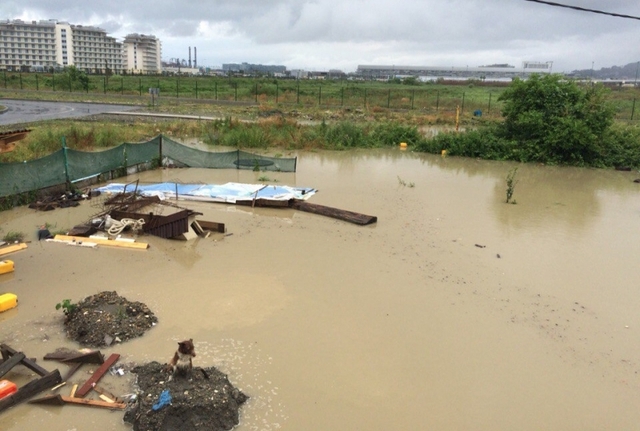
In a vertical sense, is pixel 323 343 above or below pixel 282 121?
below

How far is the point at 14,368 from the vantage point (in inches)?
219

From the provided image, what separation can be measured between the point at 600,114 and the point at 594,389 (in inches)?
730

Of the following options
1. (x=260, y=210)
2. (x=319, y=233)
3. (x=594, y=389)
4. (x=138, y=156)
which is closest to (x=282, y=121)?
(x=138, y=156)

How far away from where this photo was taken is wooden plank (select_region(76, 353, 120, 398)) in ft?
16.9

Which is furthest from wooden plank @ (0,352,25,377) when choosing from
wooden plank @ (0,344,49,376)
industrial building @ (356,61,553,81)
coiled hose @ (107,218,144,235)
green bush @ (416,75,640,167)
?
industrial building @ (356,61,553,81)

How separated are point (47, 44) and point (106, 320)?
445 feet

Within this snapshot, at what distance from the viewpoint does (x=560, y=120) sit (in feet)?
69.1

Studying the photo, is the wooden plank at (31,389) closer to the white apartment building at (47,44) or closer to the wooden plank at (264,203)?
the wooden plank at (264,203)

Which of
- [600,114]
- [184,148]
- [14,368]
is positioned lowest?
[14,368]

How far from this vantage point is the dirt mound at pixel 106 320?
20.4 ft

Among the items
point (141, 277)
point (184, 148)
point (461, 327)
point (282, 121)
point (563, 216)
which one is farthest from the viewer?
point (282, 121)

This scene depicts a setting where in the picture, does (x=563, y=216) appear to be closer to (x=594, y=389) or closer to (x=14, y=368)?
(x=594, y=389)

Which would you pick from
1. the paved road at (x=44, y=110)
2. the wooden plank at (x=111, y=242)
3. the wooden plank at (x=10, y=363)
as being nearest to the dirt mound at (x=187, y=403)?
the wooden plank at (x=10, y=363)

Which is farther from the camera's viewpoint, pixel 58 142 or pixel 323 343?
pixel 58 142
